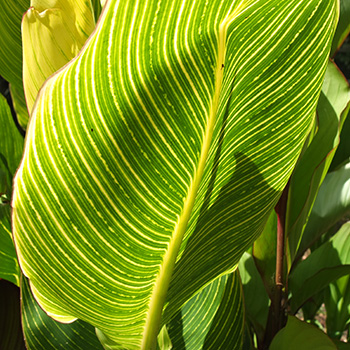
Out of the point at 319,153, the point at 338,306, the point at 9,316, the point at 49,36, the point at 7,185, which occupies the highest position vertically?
the point at 49,36

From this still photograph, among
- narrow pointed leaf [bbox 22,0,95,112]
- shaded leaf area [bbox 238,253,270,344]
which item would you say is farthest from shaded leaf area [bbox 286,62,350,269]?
narrow pointed leaf [bbox 22,0,95,112]

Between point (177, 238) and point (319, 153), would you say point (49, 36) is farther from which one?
point (319, 153)

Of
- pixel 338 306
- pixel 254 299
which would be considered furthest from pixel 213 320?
pixel 338 306

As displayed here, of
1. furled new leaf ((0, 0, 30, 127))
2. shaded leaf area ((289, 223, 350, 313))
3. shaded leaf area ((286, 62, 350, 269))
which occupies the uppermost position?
furled new leaf ((0, 0, 30, 127))

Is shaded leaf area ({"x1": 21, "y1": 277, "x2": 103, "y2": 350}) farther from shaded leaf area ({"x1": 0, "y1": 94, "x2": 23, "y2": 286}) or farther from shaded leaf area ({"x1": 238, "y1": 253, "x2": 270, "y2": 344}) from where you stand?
shaded leaf area ({"x1": 238, "y1": 253, "x2": 270, "y2": 344})

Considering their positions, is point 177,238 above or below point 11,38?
below

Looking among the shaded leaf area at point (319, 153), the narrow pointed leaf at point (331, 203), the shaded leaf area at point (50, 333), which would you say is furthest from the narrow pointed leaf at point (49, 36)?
the narrow pointed leaf at point (331, 203)

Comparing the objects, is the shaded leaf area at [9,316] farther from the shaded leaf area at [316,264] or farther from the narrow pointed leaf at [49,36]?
the shaded leaf area at [316,264]
